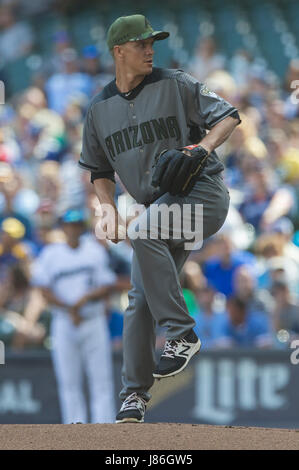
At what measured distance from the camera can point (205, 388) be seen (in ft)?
27.8

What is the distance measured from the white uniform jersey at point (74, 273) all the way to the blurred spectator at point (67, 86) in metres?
4.23

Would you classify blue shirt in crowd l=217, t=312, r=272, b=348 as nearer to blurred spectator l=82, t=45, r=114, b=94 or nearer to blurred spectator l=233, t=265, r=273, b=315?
blurred spectator l=233, t=265, r=273, b=315

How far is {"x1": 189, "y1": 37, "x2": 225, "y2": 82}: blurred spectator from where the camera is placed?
12.9 metres

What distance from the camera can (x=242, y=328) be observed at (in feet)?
28.4

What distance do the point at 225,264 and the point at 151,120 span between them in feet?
12.8

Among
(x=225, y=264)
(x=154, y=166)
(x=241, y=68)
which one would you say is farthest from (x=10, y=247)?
(x=241, y=68)

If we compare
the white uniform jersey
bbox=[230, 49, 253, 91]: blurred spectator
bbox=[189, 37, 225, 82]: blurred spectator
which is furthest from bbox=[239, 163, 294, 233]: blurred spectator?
bbox=[189, 37, 225, 82]: blurred spectator

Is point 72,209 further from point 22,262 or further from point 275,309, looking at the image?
point 275,309

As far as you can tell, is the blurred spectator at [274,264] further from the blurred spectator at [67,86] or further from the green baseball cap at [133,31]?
the blurred spectator at [67,86]

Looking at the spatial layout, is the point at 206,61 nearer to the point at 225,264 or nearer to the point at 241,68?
the point at 241,68

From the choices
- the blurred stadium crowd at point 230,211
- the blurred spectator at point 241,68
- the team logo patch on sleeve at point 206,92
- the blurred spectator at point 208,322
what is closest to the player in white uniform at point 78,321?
the blurred stadium crowd at point 230,211

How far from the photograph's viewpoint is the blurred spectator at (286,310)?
8.41 meters

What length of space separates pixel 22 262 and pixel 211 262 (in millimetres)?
1876
